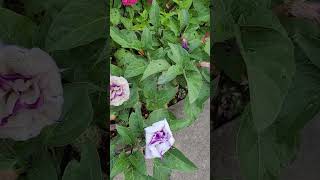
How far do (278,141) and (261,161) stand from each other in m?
0.07

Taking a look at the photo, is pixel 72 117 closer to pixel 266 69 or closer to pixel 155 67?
pixel 155 67

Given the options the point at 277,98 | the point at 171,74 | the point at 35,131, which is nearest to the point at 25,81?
the point at 35,131

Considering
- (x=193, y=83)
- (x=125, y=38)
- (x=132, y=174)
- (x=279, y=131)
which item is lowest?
(x=132, y=174)

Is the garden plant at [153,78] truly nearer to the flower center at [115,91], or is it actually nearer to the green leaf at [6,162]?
the flower center at [115,91]

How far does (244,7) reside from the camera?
109cm

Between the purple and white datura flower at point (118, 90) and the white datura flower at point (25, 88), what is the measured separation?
0.76ft

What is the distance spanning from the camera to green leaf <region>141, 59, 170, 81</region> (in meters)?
1.08

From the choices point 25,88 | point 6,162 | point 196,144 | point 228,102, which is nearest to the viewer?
point 25,88

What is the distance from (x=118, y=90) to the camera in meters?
1.07

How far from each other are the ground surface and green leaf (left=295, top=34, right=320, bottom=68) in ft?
0.86

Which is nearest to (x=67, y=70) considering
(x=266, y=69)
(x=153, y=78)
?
(x=153, y=78)

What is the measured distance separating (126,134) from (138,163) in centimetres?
8

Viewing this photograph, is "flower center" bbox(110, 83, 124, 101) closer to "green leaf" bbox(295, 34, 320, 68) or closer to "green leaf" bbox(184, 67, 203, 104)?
"green leaf" bbox(184, 67, 203, 104)

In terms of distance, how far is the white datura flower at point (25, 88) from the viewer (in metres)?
0.83
